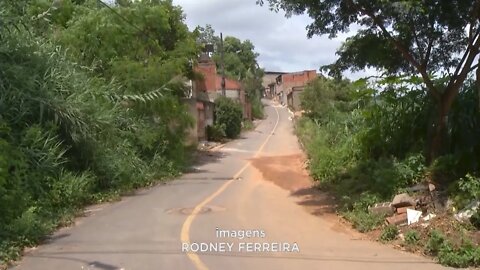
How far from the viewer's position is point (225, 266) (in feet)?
25.6

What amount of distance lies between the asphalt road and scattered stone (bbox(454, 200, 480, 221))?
1.43 m

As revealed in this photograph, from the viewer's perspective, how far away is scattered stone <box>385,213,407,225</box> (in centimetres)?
1074

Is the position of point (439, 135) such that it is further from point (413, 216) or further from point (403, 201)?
point (413, 216)

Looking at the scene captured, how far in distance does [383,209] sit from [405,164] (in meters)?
2.14

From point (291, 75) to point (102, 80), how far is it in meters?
93.4

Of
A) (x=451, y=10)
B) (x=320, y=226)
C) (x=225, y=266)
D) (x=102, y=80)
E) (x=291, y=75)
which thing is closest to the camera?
(x=225, y=266)

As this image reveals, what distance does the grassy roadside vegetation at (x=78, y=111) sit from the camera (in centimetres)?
1191

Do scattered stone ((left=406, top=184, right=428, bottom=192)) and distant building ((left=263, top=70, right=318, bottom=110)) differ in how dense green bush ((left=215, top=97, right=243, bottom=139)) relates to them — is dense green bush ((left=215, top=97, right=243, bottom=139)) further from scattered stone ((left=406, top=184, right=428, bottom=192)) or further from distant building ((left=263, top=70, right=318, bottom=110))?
distant building ((left=263, top=70, right=318, bottom=110))

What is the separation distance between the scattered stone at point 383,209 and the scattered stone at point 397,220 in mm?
356

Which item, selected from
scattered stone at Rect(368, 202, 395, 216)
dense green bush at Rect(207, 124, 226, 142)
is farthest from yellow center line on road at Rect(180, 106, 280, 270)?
dense green bush at Rect(207, 124, 226, 142)

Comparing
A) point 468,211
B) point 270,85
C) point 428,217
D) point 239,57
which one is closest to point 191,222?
point 428,217

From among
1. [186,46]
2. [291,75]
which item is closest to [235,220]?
[186,46]

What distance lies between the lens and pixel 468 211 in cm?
966

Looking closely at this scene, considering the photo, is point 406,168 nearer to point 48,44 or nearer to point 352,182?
point 352,182
